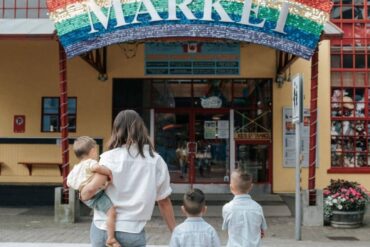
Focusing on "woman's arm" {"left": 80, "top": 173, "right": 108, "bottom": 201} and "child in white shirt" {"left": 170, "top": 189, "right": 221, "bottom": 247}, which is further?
"child in white shirt" {"left": 170, "top": 189, "right": 221, "bottom": 247}

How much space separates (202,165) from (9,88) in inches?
229

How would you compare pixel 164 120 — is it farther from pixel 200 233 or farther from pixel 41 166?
pixel 200 233

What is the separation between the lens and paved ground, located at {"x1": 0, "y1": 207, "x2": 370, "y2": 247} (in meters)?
9.23

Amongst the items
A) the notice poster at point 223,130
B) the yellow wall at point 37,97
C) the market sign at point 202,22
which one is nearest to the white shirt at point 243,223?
the market sign at point 202,22

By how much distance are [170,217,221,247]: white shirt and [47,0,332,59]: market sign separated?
259 inches

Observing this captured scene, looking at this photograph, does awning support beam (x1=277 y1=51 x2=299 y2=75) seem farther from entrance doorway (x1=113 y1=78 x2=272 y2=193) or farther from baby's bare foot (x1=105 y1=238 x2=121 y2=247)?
baby's bare foot (x1=105 y1=238 x2=121 y2=247)

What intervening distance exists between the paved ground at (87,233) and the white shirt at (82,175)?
4760mm

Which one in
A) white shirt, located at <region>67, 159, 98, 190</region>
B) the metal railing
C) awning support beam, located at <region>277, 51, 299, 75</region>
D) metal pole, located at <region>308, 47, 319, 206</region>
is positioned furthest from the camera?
the metal railing

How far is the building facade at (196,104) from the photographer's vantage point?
593 inches

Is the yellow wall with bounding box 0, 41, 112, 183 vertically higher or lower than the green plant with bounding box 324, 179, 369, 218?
higher

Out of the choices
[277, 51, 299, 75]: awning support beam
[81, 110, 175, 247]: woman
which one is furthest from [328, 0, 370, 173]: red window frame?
[81, 110, 175, 247]: woman

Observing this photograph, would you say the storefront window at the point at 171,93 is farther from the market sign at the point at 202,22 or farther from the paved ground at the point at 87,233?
the market sign at the point at 202,22

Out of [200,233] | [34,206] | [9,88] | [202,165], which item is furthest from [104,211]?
[9,88]

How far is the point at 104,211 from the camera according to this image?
396 cm
